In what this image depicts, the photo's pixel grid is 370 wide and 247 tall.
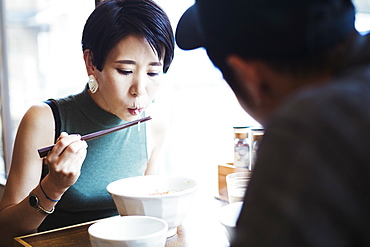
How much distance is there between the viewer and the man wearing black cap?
1.27 feet

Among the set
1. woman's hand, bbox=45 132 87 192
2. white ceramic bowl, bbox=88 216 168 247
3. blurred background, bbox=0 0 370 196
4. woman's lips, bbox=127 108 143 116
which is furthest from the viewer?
blurred background, bbox=0 0 370 196

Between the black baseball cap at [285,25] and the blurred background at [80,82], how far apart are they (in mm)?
1338

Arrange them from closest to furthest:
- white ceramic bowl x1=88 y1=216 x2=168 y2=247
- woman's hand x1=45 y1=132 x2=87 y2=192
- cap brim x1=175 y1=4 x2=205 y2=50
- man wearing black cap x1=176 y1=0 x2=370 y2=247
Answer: man wearing black cap x1=176 y1=0 x2=370 y2=247 < cap brim x1=175 y1=4 x2=205 y2=50 < white ceramic bowl x1=88 y1=216 x2=168 y2=247 < woman's hand x1=45 y1=132 x2=87 y2=192

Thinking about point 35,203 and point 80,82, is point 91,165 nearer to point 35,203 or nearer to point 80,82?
point 35,203

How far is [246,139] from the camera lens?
1698 mm

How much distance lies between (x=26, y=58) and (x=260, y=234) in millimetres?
3589

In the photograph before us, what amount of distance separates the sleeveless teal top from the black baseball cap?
1.20m

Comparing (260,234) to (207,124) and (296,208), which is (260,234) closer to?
(296,208)

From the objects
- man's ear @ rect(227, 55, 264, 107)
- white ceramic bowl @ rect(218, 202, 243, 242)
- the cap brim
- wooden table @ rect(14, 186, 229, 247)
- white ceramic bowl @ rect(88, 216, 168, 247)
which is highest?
the cap brim

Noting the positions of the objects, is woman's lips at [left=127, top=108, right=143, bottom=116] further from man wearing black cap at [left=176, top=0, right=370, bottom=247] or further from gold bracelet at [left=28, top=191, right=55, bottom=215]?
man wearing black cap at [left=176, top=0, right=370, bottom=247]

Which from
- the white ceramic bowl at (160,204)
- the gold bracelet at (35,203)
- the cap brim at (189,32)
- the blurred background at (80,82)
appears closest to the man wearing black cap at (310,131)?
the cap brim at (189,32)

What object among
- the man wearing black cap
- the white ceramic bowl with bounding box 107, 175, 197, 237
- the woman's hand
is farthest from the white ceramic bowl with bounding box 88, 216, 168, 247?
the man wearing black cap

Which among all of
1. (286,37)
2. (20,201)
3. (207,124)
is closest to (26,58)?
(207,124)

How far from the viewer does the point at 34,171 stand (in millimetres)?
1508
